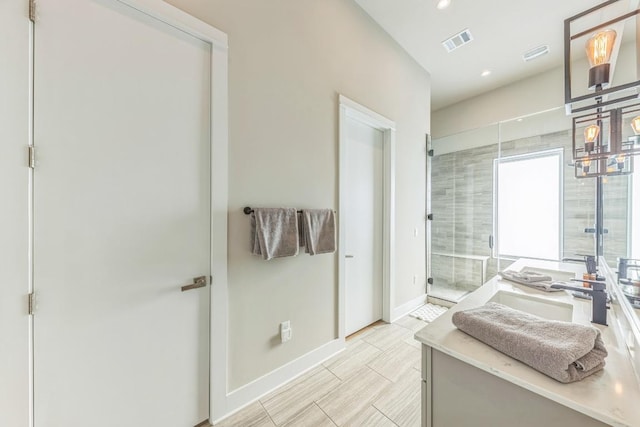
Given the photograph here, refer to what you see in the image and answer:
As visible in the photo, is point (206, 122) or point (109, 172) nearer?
point (109, 172)

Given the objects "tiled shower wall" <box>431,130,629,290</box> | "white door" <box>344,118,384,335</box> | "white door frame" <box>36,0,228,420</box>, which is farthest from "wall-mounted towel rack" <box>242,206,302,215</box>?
"tiled shower wall" <box>431,130,629,290</box>

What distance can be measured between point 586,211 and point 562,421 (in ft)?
10.3

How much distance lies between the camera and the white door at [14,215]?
944 mm

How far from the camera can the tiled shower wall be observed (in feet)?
9.69

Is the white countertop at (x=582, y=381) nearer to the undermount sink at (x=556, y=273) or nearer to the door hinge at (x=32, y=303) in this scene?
the undermount sink at (x=556, y=273)

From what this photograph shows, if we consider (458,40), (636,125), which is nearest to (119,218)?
(636,125)

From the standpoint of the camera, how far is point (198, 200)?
1.45 metres

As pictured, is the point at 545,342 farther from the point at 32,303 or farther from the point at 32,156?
the point at 32,156

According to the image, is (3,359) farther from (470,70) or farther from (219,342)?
(470,70)

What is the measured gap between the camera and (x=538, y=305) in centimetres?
141

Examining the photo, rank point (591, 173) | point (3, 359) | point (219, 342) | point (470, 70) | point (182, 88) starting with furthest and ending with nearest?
point (470, 70) → point (591, 173) → point (219, 342) → point (182, 88) → point (3, 359)

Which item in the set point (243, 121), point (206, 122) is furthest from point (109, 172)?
point (243, 121)

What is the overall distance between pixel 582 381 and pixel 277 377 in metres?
1.71

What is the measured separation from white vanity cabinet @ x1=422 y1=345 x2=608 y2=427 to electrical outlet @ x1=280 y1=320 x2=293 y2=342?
1.10 metres
